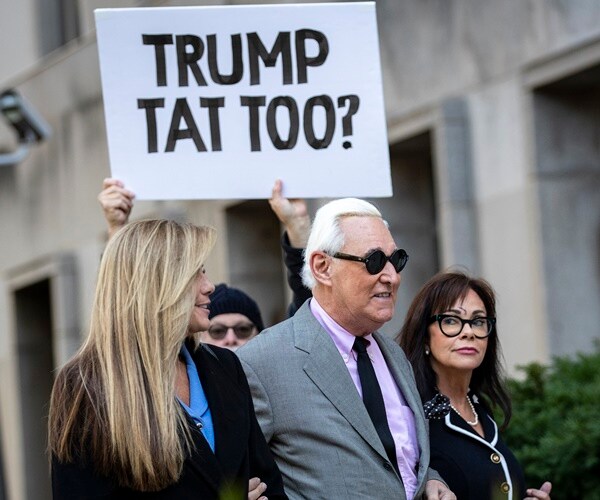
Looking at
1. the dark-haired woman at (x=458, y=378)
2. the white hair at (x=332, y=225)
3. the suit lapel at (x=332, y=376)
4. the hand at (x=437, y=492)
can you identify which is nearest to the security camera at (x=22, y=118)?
the dark-haired woman at (x=458, y=378)

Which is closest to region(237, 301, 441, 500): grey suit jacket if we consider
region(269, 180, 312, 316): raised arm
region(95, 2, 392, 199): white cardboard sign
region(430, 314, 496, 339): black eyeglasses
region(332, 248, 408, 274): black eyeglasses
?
region(332, 248, 408, 274): black eyeglasses

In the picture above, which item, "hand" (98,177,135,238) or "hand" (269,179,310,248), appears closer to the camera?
"hand" (98,177,135,238)

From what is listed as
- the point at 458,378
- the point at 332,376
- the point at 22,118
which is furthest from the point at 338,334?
the point at 22,118

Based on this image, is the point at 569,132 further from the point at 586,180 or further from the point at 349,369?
the point at 349,369

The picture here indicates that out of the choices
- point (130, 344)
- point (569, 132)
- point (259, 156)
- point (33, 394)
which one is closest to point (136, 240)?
point (130, 344)

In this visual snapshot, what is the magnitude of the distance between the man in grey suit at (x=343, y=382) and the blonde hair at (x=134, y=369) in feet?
2.26

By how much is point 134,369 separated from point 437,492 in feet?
4.32

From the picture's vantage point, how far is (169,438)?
4773mm

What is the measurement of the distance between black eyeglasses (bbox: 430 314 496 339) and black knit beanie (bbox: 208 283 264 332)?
4.08 feet

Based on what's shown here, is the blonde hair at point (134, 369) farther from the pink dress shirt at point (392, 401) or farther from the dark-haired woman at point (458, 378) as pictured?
the dark-haired woman at point (458, 378)

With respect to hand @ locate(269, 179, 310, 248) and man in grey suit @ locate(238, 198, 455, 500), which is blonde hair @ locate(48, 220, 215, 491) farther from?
hand @ locate(269, 179, 310, 248)

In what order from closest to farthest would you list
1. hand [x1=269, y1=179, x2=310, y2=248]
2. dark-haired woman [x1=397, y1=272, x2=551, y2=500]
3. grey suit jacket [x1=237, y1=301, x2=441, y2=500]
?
grey suit jacket [x1=237, y1=301, x2=441, y2=500], dark-haired woman [x1=397, y1=272, x2=551, y2=500], hand [x1=269, y1=179, x2=310, y2=248]

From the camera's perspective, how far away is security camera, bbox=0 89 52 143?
15.5 meters

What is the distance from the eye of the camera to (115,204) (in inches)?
249
